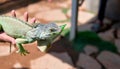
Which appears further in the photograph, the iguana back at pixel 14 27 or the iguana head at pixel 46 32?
A: the iguana back at pixel 14 27

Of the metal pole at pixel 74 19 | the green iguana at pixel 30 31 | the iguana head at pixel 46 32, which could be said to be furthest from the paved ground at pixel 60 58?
the iguana head at pixel 46 32

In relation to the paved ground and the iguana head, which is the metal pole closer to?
the paved ground

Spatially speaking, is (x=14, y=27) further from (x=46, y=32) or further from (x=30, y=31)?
(x=46, y=32)

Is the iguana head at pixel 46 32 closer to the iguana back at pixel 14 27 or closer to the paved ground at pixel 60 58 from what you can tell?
the iguana back at pixel 14 27

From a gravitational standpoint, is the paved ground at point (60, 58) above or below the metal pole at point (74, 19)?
below

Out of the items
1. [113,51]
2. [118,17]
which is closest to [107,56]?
[113,51]

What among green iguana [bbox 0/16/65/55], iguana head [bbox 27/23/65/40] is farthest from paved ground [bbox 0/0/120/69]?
iguana head [bbox 27/23/65/40]

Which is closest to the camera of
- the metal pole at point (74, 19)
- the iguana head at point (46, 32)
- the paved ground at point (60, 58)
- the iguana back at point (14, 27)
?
the iguana head at point (46, 32)

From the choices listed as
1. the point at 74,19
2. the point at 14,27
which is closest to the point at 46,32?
the point at 14,27
